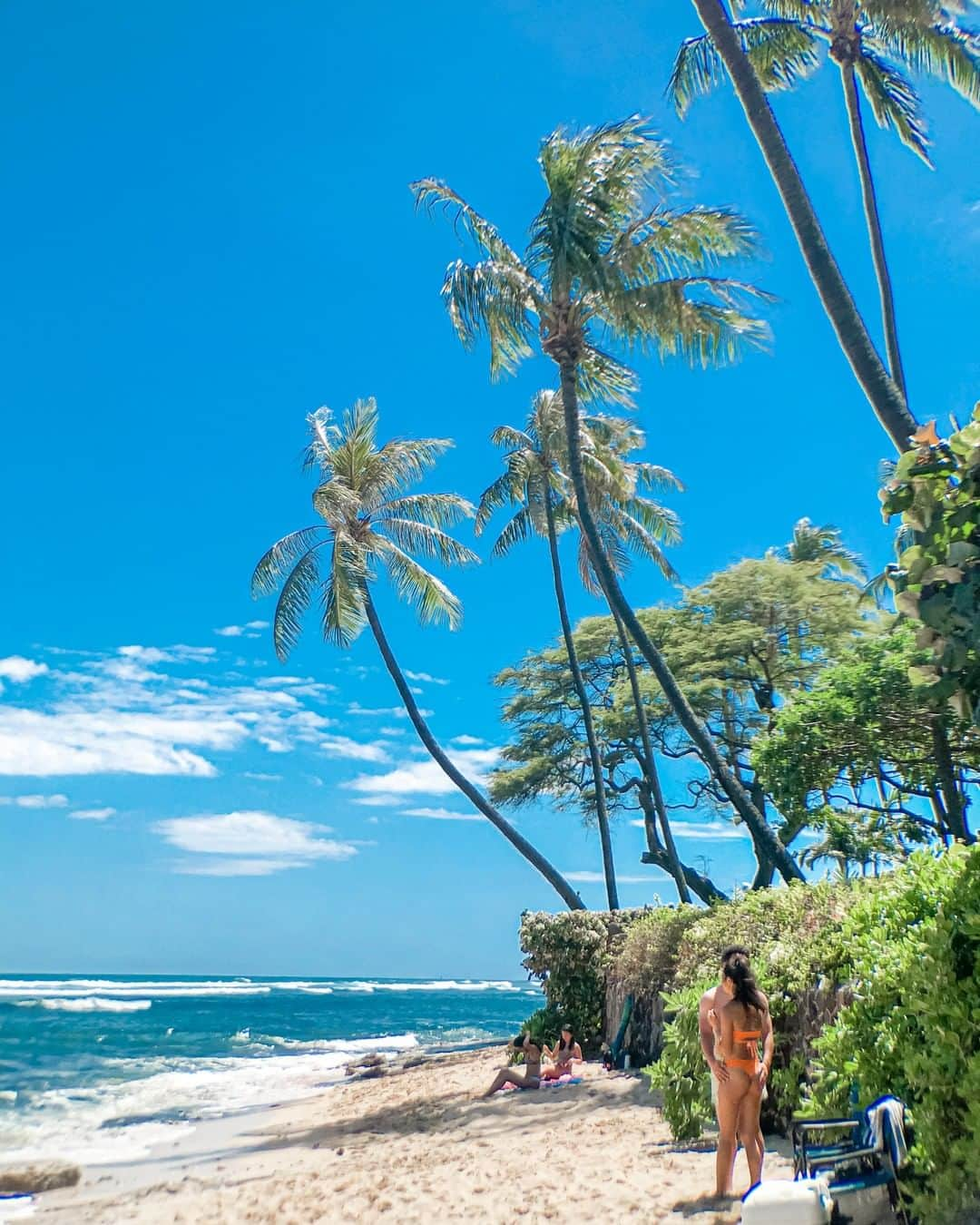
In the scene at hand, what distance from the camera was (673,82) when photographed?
47.9 ft

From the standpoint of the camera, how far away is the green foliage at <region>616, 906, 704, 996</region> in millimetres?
11891

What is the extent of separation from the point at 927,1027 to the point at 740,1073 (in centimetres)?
212

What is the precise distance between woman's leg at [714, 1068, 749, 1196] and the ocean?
33.5 feet

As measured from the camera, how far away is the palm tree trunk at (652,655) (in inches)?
536

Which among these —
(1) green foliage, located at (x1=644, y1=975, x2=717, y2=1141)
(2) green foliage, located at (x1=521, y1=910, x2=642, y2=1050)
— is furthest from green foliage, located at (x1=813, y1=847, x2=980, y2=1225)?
(2) green foliage, located at (x1=521, y1=910, x2=642, y2=1050)

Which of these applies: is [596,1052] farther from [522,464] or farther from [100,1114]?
[522,464]

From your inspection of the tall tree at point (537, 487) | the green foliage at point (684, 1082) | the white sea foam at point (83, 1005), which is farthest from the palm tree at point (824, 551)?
the white sea foam at point (83, 1005)

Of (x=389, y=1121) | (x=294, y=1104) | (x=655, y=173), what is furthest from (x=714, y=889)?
(x=655, y=173)

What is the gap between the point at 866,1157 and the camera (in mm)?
4184

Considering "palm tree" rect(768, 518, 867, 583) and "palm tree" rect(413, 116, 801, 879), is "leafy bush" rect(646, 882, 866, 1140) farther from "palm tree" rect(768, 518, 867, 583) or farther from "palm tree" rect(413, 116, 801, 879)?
"palm tree" rect(768, 518, 867, 583)

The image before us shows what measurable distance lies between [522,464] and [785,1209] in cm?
2092

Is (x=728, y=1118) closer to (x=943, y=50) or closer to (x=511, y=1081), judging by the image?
(x=511, y=1081)

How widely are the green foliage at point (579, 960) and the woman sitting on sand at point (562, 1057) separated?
0.52 metres

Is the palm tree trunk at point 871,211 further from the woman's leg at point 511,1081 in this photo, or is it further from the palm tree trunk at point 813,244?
the woman's leg at point 511,1081
